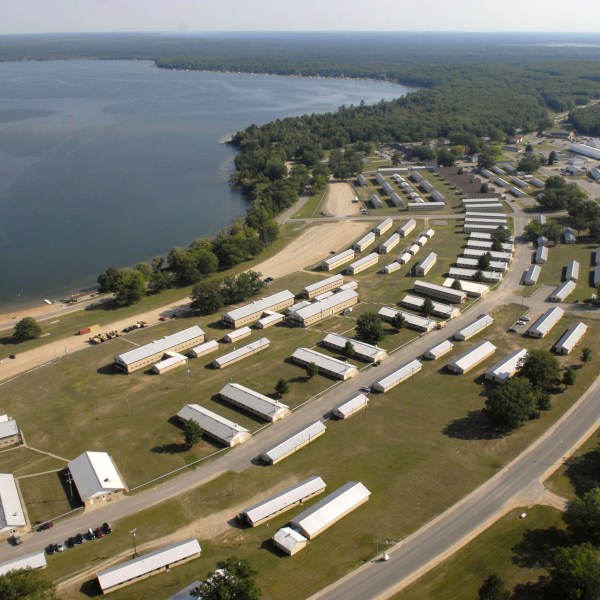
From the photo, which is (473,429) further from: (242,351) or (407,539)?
(242,351)

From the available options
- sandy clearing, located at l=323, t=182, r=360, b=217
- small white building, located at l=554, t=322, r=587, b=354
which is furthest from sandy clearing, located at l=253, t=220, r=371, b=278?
small white building, located at l=554, t=322, r=587, b=354

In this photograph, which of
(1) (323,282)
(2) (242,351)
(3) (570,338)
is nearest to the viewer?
(3) (570,338)

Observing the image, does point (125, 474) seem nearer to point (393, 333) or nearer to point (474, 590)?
point (474, 590)

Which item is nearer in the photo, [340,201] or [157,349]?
[157,349]

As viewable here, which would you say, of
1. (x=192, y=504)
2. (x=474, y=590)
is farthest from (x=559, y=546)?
(x=192, y=504)

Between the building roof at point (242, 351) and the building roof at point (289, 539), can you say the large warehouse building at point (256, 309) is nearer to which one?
the building roof at point (242, 351)

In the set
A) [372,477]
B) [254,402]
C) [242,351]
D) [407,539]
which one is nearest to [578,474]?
[407,539]

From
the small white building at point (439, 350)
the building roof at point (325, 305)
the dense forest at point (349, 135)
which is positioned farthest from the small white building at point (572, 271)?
the dense forest at point (349, 135)

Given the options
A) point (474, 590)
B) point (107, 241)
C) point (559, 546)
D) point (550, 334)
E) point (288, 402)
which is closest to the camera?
point (474, 590)
